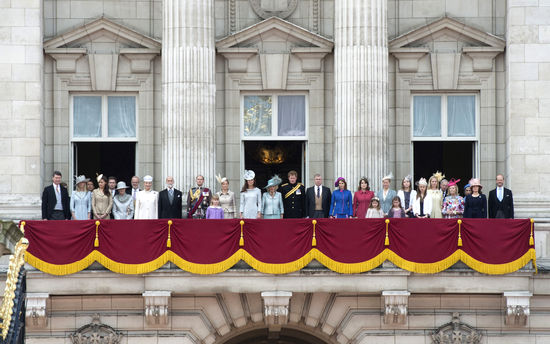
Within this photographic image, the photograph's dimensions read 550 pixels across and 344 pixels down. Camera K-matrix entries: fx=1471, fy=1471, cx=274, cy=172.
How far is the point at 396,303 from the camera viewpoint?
123ft

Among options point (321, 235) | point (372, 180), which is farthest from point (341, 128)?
point (321, 235)

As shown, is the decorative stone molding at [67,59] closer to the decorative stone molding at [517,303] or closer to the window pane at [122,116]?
the window pane at [122,116]

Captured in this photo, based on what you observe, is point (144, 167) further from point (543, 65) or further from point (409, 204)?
point (543, 65)

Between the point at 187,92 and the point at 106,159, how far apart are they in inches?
134

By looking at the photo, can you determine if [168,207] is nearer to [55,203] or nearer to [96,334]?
[55,203]

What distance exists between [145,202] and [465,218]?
8318 millimetres

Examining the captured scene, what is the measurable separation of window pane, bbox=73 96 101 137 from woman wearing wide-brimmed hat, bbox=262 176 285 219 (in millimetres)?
6151

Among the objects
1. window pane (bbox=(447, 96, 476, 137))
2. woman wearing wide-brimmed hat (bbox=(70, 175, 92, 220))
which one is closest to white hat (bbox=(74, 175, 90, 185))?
woman wearing wide-brimmed hat (bbox=(70, 175, 92, 220))

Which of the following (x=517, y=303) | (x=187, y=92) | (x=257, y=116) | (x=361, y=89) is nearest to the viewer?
(x=517, y=303)

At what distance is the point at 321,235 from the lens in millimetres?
37250

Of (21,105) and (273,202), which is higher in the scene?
(21,105)

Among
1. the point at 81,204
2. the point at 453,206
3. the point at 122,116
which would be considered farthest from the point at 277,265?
the point at 122,116

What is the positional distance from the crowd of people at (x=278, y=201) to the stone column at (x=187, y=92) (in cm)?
150

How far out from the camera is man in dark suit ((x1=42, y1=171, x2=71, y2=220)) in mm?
38812
